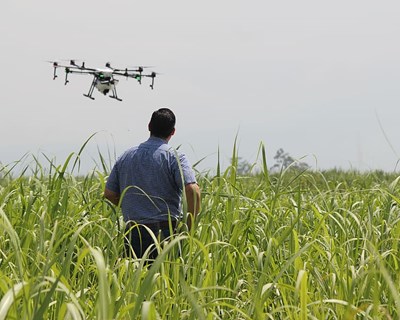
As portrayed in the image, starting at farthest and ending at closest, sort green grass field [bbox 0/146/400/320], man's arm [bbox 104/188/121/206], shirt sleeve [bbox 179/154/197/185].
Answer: man's arm [bbox 104/188/121/206], shirt sleeve [bbox 179/154/197/185], green grass field [bbox 0/146/400/320]

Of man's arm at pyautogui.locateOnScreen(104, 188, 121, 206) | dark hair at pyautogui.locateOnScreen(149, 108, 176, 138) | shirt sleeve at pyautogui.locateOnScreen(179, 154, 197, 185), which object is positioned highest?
dark hair at pyautogui.locateOnScreen(149, 108, 176, 138)

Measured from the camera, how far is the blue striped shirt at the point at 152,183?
194 inches

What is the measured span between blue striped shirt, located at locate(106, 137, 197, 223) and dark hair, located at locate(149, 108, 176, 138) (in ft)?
0.25

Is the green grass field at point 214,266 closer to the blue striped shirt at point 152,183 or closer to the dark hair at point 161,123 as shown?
the blue striped shirt at point 152,183

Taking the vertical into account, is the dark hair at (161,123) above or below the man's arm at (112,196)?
above

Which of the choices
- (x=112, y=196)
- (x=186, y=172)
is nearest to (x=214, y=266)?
(x=186, y=172)

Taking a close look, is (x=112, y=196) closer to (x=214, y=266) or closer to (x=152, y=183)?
(x=152, y=183)

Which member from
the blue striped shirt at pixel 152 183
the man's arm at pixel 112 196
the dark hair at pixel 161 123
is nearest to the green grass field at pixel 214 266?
the man's arm at pixel 112 196

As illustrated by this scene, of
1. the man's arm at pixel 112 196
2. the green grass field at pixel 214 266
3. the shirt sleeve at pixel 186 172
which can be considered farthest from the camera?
the man's arm at pixel 112 196

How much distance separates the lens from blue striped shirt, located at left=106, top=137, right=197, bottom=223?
16.2 feet

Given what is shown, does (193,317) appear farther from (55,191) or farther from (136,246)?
(136,246)

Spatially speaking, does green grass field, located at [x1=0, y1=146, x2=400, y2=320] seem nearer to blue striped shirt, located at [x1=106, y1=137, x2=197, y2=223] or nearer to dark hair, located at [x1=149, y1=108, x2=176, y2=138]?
blue striped shirt, located at [x1=106, y1=137, x2=197, y2=223]

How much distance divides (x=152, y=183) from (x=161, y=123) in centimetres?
41

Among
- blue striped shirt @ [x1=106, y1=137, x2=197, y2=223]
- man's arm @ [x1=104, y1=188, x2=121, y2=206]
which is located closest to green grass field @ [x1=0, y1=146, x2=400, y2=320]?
man's arm @ [x1=104, y1=188, x2=121, y2=206]
